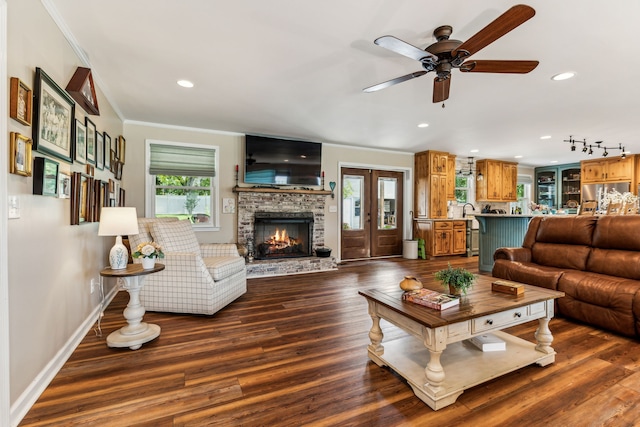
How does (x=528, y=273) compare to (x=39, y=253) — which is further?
(x=528, y=273)

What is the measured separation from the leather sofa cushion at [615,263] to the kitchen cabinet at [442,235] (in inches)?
141

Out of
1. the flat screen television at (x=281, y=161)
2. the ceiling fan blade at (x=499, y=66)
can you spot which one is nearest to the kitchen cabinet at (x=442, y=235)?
the flat screen television at (x=281, y=161)

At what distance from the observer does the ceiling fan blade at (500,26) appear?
160 cm

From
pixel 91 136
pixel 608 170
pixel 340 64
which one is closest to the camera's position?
pixel 340 64

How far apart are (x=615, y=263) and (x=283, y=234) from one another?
4582 millimetres

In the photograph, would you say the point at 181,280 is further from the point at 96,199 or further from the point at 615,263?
the point at 615,263

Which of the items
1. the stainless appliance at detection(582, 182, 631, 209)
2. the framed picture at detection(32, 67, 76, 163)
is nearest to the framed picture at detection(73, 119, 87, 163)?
the framed picture at detection(32, 67, 76, 163)

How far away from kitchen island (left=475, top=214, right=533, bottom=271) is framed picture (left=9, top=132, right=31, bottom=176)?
551 centimetres

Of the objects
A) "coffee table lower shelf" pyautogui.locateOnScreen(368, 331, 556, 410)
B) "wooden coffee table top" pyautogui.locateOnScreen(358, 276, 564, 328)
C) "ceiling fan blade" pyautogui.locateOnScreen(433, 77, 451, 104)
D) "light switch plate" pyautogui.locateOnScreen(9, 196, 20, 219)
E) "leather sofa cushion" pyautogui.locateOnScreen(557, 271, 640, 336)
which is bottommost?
"coffee table lower shelf" pyautogui.locateOnScreen(368, 331, 556, 410)

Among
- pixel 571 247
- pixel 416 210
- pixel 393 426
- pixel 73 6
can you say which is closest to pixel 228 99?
pixel 73 6

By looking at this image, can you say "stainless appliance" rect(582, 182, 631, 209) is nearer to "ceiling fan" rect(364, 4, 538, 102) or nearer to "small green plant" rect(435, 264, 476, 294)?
"ceiling fan" rect(364, 4, 538, 102)

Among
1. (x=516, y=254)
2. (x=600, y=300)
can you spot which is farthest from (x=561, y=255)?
(x=600, y=300)

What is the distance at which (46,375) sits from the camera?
1.89 m

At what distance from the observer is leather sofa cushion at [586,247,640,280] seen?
2.76m
